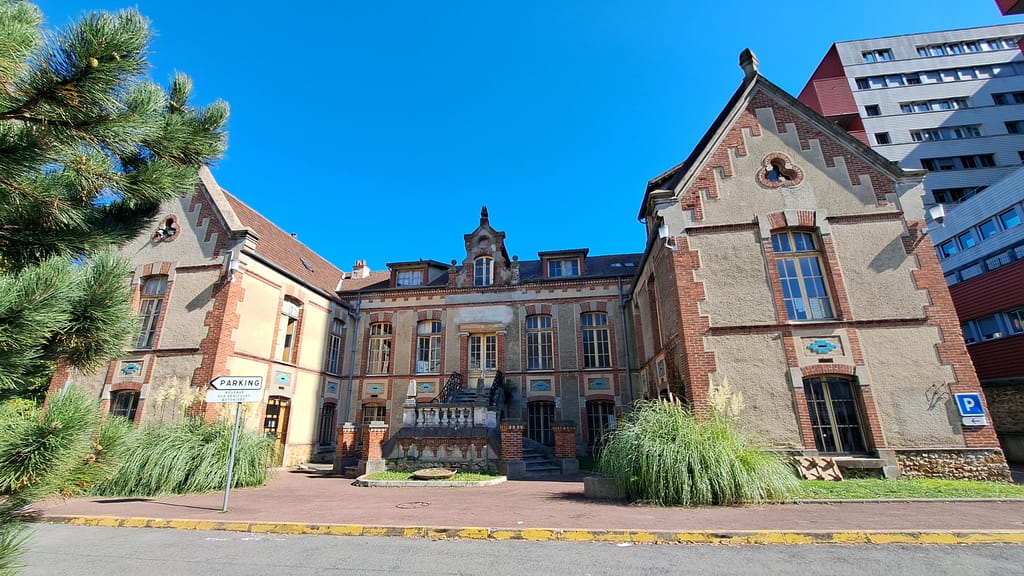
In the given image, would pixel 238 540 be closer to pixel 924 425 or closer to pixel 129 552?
pixel 129 552

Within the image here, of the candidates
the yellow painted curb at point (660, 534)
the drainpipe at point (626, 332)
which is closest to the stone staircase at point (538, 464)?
the drainpipe at point (626, 332)

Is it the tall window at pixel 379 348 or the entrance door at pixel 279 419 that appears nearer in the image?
the entrance door at pixel 279 419

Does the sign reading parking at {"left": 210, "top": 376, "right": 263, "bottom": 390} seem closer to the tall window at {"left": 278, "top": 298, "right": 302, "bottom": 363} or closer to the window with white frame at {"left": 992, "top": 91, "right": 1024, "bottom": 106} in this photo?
the tall window at {"left": 278, "top": 298, "right": 302, "bottom": 363}

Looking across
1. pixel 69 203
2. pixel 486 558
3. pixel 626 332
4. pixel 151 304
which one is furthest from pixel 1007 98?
pixel 151 304

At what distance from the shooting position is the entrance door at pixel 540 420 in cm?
1686

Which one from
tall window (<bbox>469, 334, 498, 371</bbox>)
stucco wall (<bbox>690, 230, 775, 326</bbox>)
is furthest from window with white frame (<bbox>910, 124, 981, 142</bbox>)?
tall window (<bbox>469, 334, 498, 371</bbox>)

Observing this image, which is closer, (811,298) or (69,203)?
(69,203)

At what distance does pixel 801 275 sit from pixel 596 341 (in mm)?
8331

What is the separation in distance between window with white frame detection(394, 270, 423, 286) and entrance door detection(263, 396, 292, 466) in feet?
22.8

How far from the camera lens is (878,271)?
10.2m

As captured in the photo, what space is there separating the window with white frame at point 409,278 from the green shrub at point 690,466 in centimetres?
1429

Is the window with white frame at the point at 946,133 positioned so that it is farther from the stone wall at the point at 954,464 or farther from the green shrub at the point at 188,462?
the green shrub at the point at 188,462

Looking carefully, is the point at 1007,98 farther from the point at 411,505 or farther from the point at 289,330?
the point at 289,330

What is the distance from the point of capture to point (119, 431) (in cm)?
254
